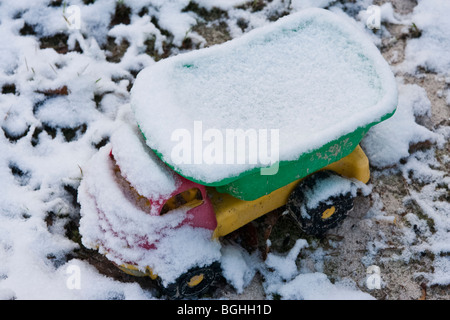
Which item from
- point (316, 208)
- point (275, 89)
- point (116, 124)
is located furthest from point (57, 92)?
point (316, 208)

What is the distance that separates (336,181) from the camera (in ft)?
7.86

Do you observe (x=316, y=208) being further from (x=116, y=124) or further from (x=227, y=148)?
(x=116, y=124)

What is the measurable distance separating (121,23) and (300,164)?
185cm

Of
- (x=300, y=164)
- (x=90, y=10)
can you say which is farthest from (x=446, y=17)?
(x=90, y=10)

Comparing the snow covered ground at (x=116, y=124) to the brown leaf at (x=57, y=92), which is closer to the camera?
the snow covered ground at (x=116, y=124)

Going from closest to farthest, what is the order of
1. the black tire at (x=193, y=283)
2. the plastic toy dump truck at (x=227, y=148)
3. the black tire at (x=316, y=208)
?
1. the plastic toy dump truck at (x=227, y=148)
2. the black tire at (x=193, y=283)
3. the black tire at (x=316, y=208)

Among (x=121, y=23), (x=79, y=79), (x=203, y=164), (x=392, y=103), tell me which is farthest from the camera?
(x=121, y=23)

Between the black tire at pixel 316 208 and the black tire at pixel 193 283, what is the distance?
485 mm

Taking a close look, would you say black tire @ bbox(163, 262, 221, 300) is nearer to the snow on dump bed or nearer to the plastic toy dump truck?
the plastic toy dump truck

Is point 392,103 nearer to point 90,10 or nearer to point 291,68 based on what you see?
point 291,68

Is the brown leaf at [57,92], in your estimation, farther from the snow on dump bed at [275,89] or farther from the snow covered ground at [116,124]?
the snow on dump bed at [275,89]

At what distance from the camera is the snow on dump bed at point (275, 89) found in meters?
2.04

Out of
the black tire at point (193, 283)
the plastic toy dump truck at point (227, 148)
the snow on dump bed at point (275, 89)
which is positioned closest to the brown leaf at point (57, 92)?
the plastic toy dump truck at point (227, 148)

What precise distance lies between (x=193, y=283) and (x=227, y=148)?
26.9 inches
